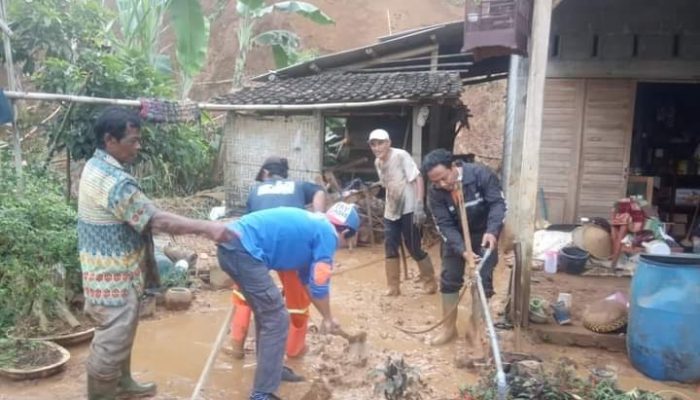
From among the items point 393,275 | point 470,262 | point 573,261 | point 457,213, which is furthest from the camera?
point 573,261

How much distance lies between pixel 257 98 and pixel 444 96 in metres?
3.44

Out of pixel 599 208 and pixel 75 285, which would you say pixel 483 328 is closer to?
pixel 75 285

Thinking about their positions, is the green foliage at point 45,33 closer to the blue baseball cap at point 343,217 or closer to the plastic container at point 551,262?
the blue baseball cap at point 343,217

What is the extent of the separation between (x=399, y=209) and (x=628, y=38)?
175 inches

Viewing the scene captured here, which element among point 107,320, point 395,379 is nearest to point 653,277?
point 395,379

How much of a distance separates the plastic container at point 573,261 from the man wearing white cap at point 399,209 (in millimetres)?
1590

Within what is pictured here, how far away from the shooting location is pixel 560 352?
5434 mm

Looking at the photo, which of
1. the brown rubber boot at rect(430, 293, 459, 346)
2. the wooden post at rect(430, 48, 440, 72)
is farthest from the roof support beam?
the brown rubber boot at rect(430, 293, 459, 346)

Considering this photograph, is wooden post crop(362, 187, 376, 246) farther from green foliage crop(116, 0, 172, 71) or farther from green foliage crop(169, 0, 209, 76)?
green foliage crop(116, 0, 172, 71)

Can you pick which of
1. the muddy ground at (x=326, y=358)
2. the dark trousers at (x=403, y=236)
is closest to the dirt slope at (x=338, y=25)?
the dark trousers at (x=403, y=236)

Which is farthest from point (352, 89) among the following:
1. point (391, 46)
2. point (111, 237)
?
point (111, 237)

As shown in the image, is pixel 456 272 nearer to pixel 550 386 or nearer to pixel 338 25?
pixel 550 386

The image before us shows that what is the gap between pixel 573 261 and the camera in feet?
25.1

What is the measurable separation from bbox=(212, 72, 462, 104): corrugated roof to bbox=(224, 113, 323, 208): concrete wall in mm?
454
